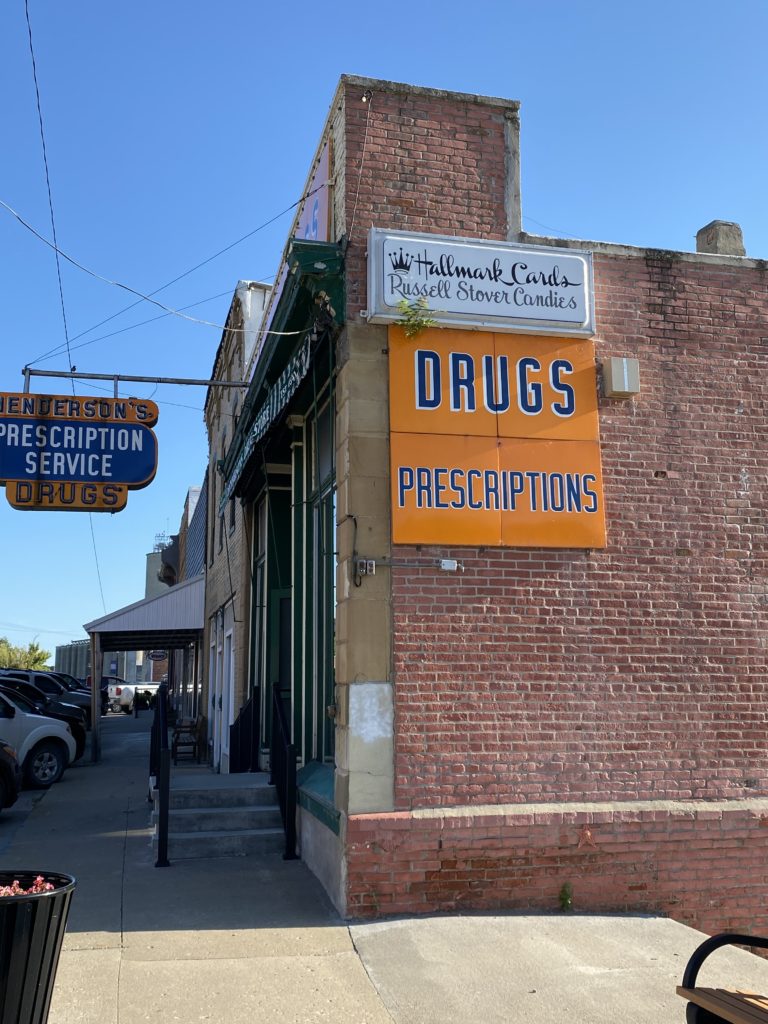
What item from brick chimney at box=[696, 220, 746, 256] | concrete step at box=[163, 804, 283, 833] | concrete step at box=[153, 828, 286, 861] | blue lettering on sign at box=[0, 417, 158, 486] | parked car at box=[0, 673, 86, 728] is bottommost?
concrete step at box=[153, 828, 286, 861]

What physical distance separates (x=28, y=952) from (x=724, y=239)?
8.58m

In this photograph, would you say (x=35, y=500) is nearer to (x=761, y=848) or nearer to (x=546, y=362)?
(x=546, y=362)

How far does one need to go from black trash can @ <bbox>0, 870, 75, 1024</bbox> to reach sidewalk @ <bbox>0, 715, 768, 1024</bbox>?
1280 millimetres

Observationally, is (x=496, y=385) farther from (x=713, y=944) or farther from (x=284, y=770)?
(x=713, y=944)

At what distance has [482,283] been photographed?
7898mm

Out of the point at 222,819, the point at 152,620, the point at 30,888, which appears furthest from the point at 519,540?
the point at 152,620

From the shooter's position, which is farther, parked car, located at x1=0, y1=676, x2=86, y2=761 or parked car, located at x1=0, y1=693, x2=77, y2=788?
parked car, located at x1=0, y1=676, x2=86, y2=761

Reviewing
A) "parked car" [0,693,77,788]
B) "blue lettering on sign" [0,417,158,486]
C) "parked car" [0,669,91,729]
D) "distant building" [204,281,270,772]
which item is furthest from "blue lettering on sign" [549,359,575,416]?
"parked car" [0,669,91,729]

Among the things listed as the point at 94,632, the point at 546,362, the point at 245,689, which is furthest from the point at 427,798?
the point at 94,632

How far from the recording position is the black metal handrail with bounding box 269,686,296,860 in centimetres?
878

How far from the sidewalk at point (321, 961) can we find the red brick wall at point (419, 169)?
4.77 m

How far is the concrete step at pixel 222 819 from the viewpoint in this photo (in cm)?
917

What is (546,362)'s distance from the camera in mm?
8055

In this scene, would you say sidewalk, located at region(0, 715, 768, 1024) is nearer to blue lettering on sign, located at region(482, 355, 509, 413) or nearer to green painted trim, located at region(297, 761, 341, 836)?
green painted trim, located at region(297, 761, 341, 836)
